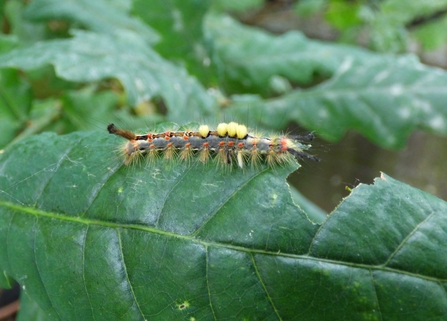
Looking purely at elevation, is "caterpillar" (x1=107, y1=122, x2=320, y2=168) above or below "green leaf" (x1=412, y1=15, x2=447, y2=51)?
above

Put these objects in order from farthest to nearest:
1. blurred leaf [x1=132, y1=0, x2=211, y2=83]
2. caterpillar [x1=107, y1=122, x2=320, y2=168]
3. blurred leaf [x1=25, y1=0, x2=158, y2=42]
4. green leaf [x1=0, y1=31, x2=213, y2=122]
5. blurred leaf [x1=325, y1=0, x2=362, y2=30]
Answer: blurred leaf [x1=325, y1=0, x2=362, y2=30]
blurred leaf [x1=25, y1=0, x2=158, y2=42]
blurred leaf [x1=132, y1=0, x2=211, y2=83]
green leaf [x1=0, y1=31, x2=213, y2=122]
caterpillar [x1=107, y1=122, x2=320, y2=168]

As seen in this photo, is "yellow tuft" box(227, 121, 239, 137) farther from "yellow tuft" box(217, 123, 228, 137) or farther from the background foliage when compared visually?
the background foliage

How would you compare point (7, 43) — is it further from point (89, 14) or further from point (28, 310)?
point (28, 310)

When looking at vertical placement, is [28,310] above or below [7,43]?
below

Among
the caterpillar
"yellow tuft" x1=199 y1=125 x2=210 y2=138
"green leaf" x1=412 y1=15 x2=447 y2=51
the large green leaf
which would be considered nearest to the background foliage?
the large green leaf

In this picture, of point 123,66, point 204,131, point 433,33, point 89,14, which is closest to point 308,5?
point 433,33

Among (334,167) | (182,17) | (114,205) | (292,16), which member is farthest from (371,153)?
(114,205)

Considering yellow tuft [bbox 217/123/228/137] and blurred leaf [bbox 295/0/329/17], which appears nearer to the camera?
yellow tuft [bbox 217/123/228/137]
